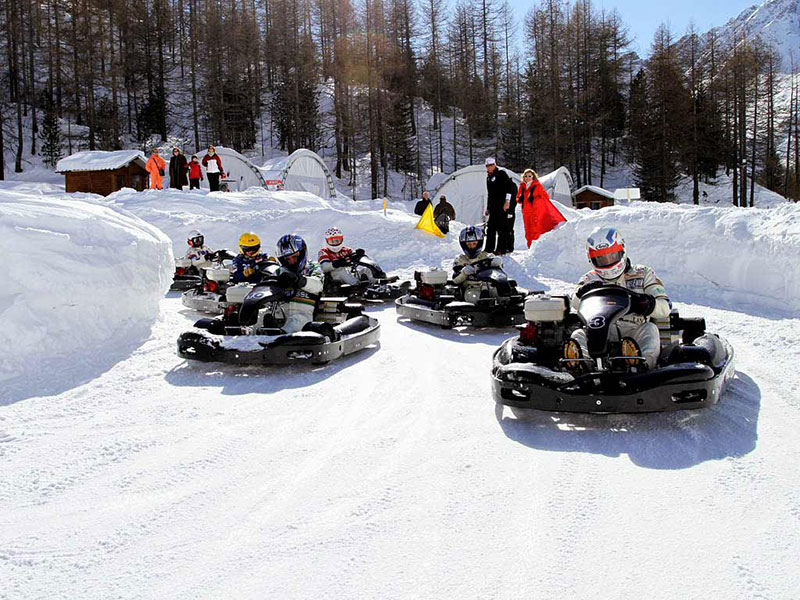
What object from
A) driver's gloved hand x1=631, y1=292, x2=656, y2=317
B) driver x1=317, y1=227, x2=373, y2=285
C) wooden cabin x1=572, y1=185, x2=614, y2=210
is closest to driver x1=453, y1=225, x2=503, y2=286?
driver x1=317, y1=227, x2=373, y2=285

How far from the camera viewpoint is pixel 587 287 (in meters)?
5.31

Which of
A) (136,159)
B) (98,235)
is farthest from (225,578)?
(136,159)

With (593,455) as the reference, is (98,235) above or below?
above

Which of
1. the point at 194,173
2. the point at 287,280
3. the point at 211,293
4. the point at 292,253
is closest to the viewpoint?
the point at 287,280

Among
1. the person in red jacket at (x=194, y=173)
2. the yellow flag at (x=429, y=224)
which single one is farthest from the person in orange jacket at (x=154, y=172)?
the yellow flag at (x=429, y=224)

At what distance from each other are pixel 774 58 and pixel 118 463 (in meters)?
56.1

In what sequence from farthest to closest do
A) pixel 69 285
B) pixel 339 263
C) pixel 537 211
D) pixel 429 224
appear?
pixel 429 224
pixel 537 211
pixel 339 263
pixel 69 285

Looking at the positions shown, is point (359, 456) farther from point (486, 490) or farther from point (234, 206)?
point (234, 206)

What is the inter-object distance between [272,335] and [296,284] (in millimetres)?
753

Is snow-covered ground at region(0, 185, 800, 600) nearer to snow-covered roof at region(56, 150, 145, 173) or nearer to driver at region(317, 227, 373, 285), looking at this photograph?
driver at region(317, 227, 373, 285)

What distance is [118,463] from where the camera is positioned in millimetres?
3871

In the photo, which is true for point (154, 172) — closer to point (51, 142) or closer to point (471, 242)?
point (471, 242)

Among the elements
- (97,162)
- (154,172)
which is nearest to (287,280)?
(154,172)

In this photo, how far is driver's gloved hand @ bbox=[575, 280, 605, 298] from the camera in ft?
17.2
